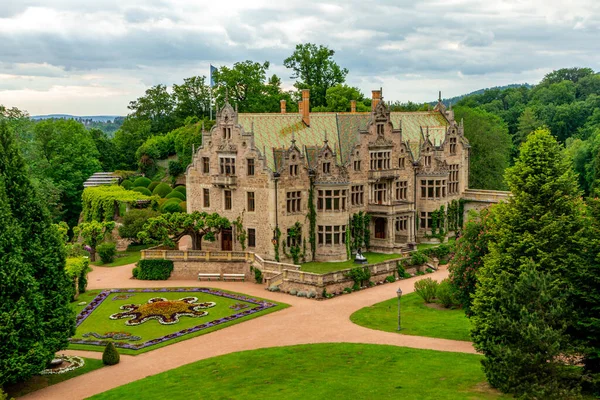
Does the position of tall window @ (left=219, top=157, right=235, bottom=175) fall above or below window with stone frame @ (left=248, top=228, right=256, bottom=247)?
above

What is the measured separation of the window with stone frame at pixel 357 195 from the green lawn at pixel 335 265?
4.51 m

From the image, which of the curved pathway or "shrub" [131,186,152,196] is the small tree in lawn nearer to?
"shrub" [131,186,152,196]

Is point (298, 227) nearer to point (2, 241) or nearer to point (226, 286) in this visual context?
point (226, 286)

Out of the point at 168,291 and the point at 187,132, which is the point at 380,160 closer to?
the point at 168,291

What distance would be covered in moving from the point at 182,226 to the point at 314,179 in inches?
441

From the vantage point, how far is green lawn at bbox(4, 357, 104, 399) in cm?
3122

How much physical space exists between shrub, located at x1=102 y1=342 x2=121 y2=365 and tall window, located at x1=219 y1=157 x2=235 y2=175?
23.0 meters

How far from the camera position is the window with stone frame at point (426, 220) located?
208 ft

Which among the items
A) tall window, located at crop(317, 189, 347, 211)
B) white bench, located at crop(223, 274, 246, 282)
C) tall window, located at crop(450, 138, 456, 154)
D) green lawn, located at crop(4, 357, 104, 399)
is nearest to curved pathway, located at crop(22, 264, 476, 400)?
green lawn, located at crop(4, 357, 104, 399)

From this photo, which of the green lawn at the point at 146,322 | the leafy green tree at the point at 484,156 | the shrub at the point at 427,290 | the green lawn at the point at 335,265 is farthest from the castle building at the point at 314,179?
the leafy green tree at the point at 484,156

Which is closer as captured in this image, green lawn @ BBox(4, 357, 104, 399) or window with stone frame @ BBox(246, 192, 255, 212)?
green lawn @ BBox(4, 357, 104, 399)

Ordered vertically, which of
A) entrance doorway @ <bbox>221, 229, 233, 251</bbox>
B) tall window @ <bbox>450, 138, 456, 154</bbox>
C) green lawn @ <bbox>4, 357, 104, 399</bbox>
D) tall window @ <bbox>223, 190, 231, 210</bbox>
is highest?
tall window @ <bbox>450, 138, 456, 154</bbox>

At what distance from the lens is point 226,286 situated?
50875mm

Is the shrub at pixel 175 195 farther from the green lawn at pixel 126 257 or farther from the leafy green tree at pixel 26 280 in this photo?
the leafy green tree at pixel 26 280
